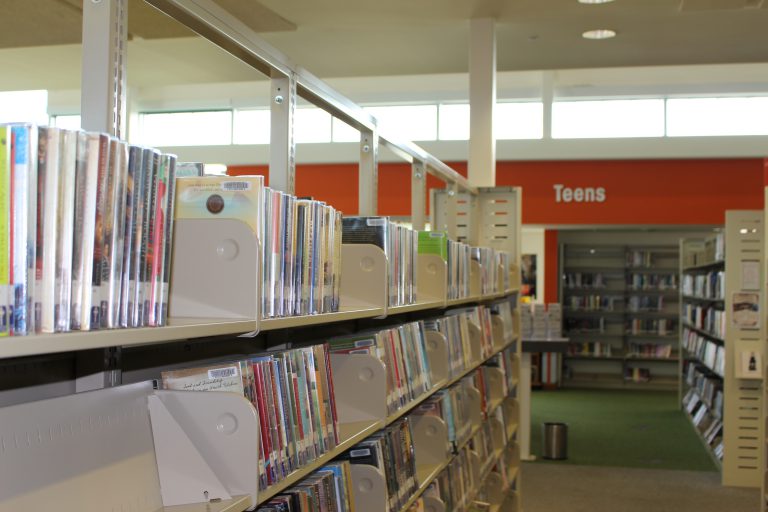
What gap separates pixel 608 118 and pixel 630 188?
1218 mm

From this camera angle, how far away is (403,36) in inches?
265

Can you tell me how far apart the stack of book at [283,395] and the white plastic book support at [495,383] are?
2989mm

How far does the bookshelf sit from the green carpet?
62cm

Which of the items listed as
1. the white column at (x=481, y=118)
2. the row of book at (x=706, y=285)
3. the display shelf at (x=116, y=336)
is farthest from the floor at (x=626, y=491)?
the display shelf at (x=116, y=336)

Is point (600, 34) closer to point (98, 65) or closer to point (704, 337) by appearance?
point (704, 337)

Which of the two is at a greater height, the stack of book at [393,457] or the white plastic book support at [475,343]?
the white plastic book support at [475,343]

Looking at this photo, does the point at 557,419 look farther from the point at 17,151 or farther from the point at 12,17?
the point at 17,151

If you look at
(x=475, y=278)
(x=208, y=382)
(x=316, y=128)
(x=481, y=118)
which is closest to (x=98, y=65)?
(x=208, y=382)

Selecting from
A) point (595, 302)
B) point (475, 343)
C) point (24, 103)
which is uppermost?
point (24, 103)

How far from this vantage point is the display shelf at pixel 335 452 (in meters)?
1.64

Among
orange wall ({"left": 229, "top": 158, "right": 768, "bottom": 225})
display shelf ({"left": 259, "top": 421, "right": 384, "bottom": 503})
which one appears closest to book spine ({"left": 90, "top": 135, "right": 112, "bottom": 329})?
display shelf ({"left": 259, "top": 421, "right": 384, "bottom": 503})

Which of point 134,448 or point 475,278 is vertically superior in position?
point 475,278

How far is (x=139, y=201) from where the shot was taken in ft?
4.19

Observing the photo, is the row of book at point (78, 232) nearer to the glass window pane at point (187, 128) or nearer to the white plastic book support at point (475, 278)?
the white plastic book support at point (475, 278)
